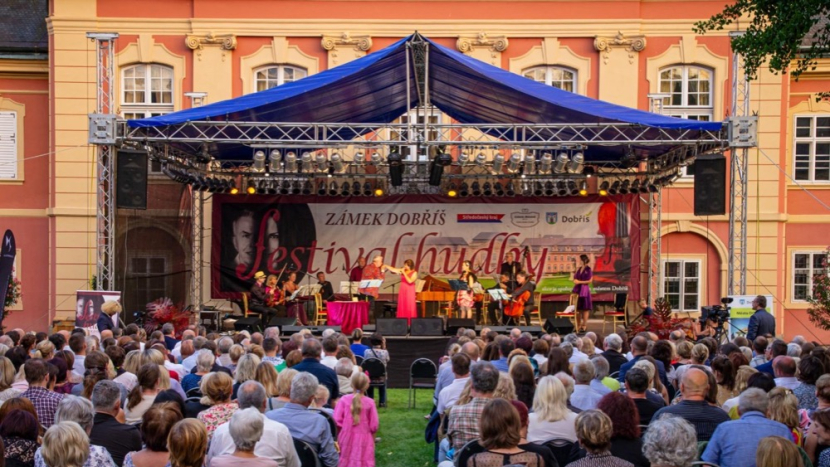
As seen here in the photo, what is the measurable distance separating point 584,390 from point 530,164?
12556mm

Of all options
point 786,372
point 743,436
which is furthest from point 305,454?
point 786,372

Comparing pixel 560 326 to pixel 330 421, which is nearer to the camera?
pixel 330 421

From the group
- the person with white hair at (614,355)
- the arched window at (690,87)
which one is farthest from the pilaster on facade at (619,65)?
the person with white hair at (614,355)

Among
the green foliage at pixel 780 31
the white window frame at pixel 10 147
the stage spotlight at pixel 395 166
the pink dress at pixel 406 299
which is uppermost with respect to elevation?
the green foliage at pixel 780 31

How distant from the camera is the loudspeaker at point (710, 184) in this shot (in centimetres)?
1628

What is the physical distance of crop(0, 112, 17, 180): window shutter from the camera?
2423cm

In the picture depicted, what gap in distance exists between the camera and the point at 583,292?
21.3 m

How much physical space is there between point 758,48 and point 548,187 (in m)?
8.26

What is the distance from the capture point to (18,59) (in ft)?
79.2

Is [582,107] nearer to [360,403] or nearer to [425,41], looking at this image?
[425,41]

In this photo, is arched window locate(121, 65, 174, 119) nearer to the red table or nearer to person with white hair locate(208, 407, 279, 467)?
the red table

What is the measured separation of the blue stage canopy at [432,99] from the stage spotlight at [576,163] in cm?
119

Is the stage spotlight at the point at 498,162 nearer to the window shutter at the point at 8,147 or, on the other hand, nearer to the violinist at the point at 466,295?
the violinist at the point at 466,295

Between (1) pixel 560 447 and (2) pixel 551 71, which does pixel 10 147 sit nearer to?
(2) pixel 551 71
